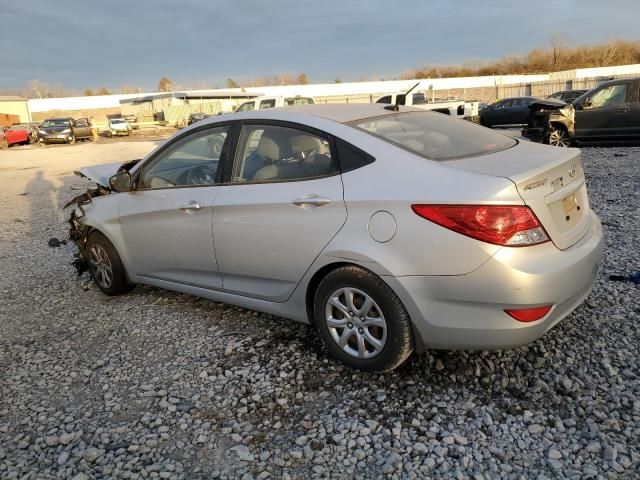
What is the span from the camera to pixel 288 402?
2957 mm

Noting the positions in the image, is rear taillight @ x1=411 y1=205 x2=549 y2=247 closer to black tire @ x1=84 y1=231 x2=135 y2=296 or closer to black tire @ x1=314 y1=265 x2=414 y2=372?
black tire @ x1=314 y1=265 x2=414 y2=372

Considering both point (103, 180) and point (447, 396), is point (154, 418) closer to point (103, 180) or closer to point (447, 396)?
point (447, 396)

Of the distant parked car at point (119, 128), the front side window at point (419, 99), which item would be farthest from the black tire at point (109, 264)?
the distant parked car at point (119, 128)

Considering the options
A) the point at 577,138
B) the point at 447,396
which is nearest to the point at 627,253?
the point at 447,396

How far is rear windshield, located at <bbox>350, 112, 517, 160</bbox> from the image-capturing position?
308 cm

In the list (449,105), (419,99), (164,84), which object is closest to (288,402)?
(449,105)

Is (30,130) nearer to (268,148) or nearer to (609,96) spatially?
(609,96)

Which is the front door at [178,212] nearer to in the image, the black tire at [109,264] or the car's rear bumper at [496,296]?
the black tire at [109,264]

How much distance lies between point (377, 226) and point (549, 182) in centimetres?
97

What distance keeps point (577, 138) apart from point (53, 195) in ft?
41.5

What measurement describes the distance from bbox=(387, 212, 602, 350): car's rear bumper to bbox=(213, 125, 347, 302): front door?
2.07 ft

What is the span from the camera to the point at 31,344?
3908 millimetres

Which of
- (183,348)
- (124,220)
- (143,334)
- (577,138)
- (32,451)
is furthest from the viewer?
(577,138)

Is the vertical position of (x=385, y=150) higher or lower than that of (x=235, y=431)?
higher
